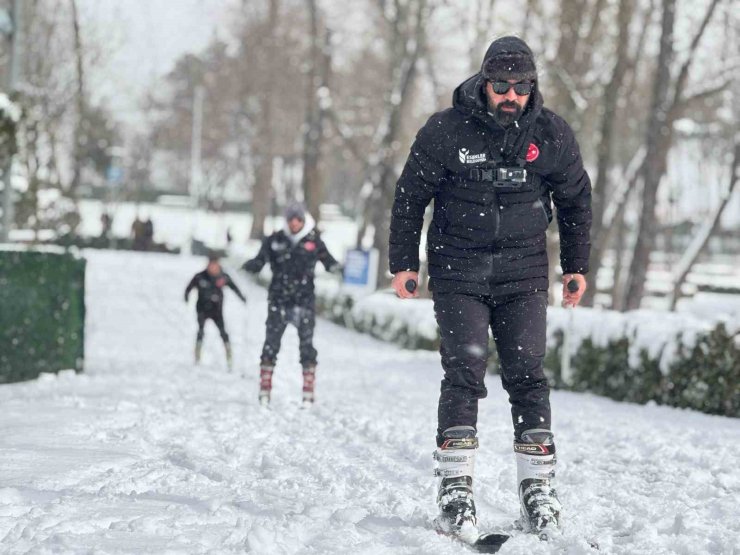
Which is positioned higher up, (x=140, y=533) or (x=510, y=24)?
(x=510, y=24)

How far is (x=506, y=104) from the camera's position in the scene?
4070 millimetres

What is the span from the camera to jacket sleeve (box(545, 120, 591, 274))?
4.22 meters

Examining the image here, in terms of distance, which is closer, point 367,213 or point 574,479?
point 574,479

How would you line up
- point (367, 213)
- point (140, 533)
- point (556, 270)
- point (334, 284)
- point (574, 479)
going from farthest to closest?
point (367, 213) < point (334, 284) < point (556, 270) < point (574, 479) < point (140, 533)

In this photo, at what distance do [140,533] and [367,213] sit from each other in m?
25.0

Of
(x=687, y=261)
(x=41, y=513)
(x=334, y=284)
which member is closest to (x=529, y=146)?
(x=41, y=513)

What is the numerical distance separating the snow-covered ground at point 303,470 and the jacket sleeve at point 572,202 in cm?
112

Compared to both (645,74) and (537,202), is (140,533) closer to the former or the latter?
(537,202)

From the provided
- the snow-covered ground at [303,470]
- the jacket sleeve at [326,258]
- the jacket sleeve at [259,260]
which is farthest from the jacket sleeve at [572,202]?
the jacket sleeve at [326,258]

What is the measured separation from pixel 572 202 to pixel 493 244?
1.41 feet

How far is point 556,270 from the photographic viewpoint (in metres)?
22.0

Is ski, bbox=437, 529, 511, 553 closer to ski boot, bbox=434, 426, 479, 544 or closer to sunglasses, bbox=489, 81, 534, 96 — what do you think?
ski boot, bbox=434, 426, 479, 544

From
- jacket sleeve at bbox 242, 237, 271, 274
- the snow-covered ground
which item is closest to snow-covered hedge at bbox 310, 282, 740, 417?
the snow-covered ground

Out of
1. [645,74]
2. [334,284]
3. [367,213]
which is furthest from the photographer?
[645,74]
